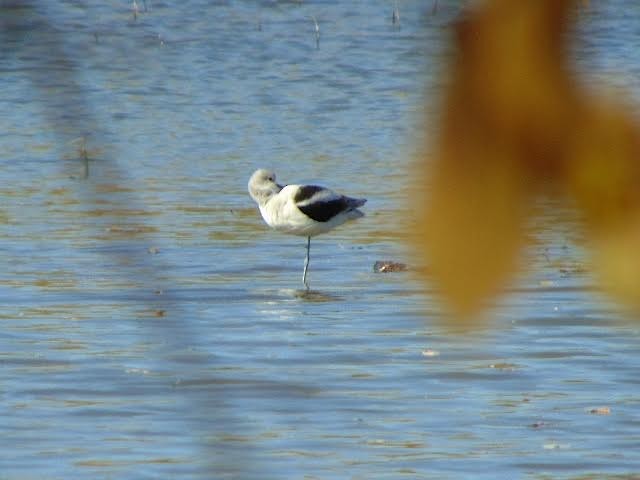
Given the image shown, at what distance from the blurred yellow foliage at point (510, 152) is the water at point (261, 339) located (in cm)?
2

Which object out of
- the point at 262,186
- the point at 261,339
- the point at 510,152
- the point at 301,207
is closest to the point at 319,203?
the point at 301,207

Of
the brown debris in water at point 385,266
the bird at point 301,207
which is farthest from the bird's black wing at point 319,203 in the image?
the brown debris in water at point 385,266

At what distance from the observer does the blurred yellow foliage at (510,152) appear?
0.75 meters

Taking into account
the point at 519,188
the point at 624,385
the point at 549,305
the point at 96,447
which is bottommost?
the point at 549,305

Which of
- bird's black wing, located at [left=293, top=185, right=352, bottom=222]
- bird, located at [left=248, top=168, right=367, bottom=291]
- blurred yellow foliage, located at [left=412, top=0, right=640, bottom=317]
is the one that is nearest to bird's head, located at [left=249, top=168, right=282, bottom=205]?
bird, located at [left=248, top=168, right=367, bottom=291]

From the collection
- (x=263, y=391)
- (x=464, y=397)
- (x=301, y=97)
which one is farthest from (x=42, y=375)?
(x=301, y=97)

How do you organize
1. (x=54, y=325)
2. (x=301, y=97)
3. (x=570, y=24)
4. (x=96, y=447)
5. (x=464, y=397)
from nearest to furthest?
1. (x=570, y=24)
2. (x=96, y=447)
3. (x=464, y=397)
4. (x=54, y=325)
5. (x=301, y=97)

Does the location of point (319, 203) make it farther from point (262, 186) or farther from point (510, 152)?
point (510, 152)

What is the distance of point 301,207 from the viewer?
34.6 ft

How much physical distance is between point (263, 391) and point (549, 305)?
2.36m

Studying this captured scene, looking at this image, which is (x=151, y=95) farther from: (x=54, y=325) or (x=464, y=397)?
(x=464, y=397)

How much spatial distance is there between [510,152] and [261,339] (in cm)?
742

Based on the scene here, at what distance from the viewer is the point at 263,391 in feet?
22.9

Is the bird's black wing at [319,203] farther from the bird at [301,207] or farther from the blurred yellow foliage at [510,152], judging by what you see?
the blurred yellow foliage at [510,152]
